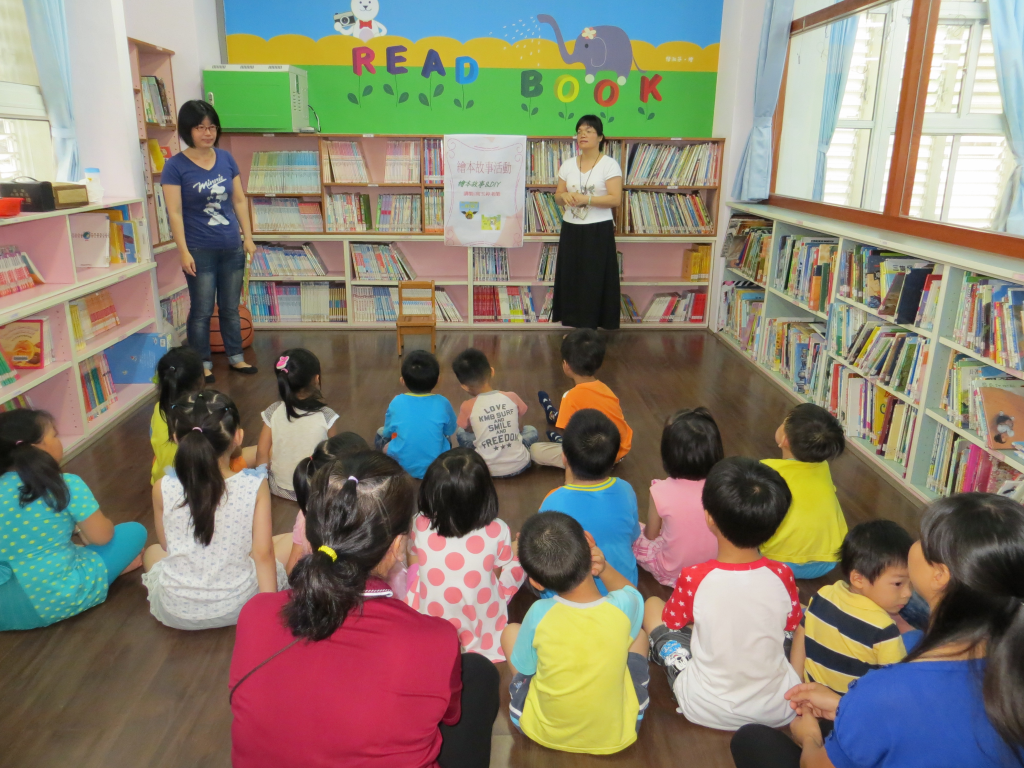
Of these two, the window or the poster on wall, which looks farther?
the poster on wall

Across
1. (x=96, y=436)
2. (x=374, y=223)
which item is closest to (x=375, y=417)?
(x=96, y=436)

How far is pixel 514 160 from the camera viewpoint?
5637 millimetres

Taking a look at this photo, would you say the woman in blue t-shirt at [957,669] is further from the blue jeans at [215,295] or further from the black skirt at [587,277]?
the black skirt at [587,277]

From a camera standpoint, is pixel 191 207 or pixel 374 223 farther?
pixel 374 223

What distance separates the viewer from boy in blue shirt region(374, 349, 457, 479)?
3094mm

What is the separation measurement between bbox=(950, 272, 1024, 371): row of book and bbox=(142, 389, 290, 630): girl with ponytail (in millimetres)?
2663

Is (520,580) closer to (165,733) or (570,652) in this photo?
(570,652)

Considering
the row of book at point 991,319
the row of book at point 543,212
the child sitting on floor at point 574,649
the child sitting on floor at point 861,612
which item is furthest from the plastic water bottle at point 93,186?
the row of book at point 991,319

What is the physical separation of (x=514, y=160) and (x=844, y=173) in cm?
238

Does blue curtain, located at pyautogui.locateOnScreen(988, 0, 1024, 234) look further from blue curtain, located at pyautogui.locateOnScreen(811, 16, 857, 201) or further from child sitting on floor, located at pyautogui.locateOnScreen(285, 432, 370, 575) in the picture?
child sitting on floor, located at pyautogui.locateOnScreen(285, 432, 370, 575)

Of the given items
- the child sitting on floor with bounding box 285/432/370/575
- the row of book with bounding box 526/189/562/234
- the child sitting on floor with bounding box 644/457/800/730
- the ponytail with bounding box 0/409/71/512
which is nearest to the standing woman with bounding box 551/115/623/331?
the row of book with bounding box 526/189/562/234

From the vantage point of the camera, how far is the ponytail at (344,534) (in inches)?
44.3

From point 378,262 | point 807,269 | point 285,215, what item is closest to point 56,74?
point 285,215

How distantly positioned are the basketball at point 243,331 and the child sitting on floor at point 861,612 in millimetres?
4200
